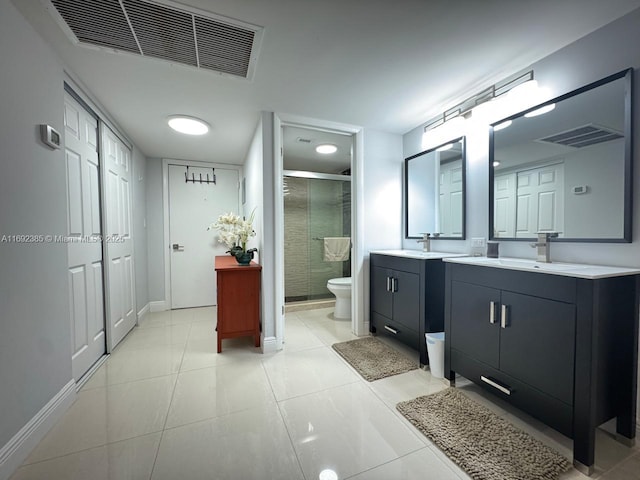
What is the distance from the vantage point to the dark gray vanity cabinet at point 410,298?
6.50 feet

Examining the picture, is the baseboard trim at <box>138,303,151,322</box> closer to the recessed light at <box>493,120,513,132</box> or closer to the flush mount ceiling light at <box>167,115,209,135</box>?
the flush mount ceiling light at <box>167,115,209,135</box>

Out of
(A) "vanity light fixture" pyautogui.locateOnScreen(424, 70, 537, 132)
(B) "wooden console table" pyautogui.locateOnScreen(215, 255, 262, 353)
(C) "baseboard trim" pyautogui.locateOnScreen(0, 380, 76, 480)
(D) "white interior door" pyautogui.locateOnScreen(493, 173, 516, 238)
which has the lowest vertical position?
(C) "baseboard trim" pyautogui.locateOnScreen(0, 380, 76, 480)

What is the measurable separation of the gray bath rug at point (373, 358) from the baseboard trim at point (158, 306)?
2637 millimetres

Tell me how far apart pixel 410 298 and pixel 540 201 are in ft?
3.61

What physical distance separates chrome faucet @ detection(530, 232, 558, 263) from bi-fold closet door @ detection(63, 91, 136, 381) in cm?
294

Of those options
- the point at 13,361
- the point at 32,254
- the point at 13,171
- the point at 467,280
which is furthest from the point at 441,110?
the point at 13,361

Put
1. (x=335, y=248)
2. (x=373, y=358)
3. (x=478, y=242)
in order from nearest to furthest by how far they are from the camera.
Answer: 1. (x=478, y=242)
2. (x=373, y=358)
3. (x=335, y=248)

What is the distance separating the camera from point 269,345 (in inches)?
88.9

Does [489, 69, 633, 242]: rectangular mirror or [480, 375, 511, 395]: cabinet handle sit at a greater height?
[489, 69, 633, 242]: rectangular mirror

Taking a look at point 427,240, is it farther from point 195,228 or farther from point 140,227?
point 140,227

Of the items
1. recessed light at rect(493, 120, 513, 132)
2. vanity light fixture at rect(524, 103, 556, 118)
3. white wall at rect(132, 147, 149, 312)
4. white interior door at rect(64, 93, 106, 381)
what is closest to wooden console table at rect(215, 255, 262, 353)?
white interior door at rect(64, 93, 106, 381)

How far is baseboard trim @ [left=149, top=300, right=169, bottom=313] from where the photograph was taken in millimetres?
3521

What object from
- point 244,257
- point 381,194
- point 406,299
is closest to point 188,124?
point 244,257

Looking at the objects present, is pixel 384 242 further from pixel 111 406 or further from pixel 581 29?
pixel 111 406
